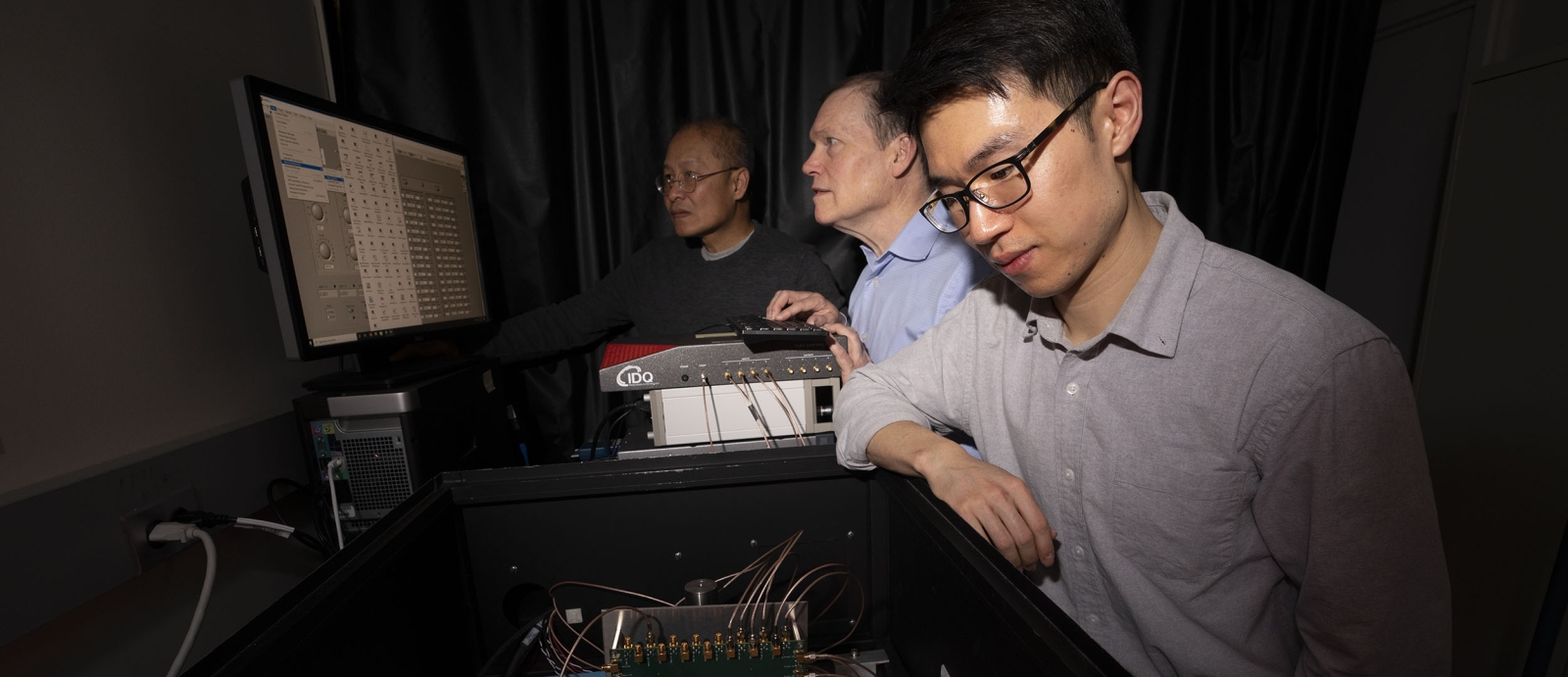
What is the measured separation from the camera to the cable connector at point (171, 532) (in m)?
1.00

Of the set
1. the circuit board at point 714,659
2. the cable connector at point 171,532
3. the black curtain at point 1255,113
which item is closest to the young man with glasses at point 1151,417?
the circuit board at point 714,659

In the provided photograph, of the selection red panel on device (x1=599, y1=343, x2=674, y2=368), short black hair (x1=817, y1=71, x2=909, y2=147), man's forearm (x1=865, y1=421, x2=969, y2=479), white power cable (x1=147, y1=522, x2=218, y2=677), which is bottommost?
white power cable (x1=147, y1=522, x2=218, y2=677)

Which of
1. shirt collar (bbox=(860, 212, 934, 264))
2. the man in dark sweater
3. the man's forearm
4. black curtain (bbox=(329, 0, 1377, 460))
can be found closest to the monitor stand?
the man in dark sweater

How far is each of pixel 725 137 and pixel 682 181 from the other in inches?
7.2

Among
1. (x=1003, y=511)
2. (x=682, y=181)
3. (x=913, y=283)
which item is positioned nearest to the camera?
(x=1003, y=511)

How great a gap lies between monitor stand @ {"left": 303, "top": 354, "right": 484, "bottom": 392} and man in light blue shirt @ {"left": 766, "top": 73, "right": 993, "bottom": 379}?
748 millimetres

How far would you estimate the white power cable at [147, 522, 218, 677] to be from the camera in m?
0.87

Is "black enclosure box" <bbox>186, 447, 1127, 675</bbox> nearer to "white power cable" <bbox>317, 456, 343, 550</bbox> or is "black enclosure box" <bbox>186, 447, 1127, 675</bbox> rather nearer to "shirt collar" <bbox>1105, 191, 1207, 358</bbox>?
Result: "shirt collar" <bbox>1105, 191, 1207, 358</bbox>

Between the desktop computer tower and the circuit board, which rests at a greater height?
the desktop computer tower

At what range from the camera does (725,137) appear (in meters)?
1.72

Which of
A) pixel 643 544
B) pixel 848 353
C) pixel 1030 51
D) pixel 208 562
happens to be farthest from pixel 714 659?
pixel 208 562

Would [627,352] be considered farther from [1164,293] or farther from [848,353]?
[1164,293]

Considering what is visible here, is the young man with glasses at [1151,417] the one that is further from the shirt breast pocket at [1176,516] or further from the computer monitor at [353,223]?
the computer monitor at [353,223]

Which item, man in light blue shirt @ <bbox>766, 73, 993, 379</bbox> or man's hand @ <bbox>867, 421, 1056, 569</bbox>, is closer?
man's hand @ <bbox>867, 421, 1056, 569</bbox>
